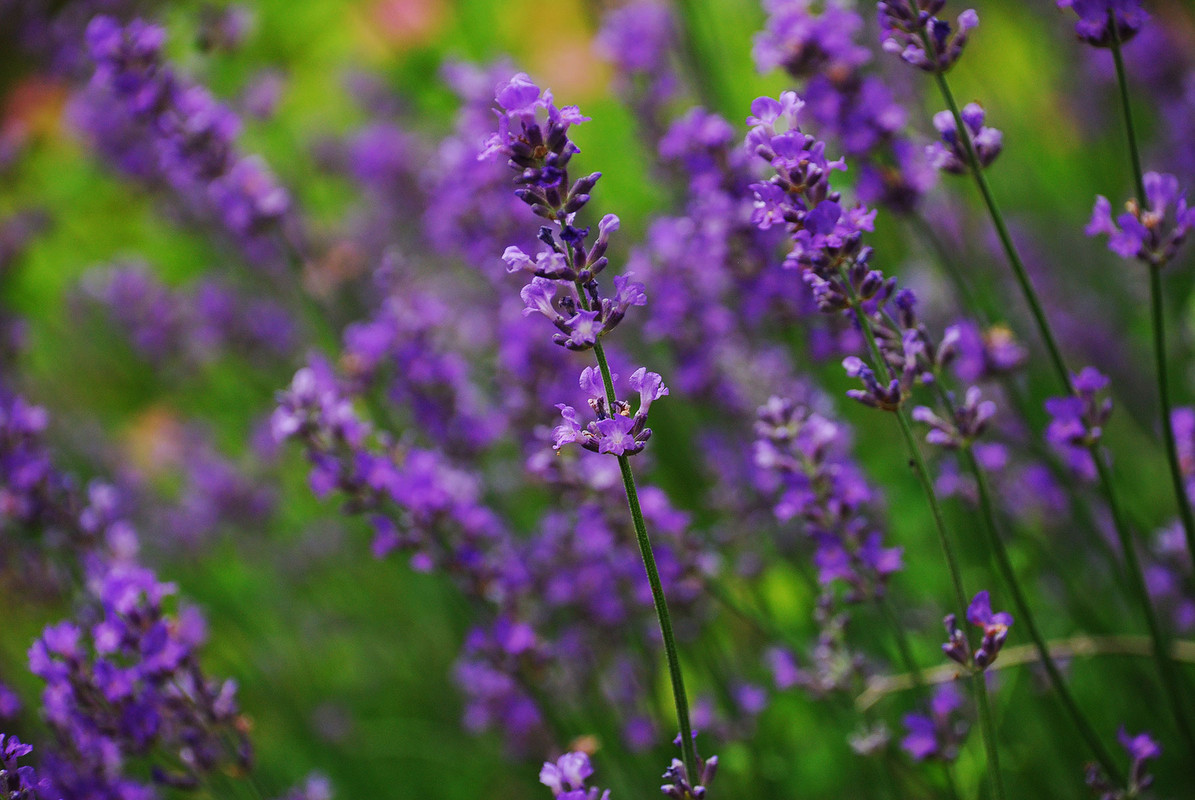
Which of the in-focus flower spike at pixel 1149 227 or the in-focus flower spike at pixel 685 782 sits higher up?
the in-focus flower spike at pixel 1149 227

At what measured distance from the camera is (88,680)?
190 centimetres

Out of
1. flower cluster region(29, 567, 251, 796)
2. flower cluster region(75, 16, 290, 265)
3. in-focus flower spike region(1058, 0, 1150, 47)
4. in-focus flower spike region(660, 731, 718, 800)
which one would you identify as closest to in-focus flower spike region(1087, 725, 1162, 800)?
in-focus flower spike region(660, 731, 718, 800)

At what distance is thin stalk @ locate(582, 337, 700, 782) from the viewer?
129 centimetres

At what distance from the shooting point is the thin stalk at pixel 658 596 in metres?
1.29

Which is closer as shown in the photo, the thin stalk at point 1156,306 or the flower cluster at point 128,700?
the thin stalk at point 1156,306

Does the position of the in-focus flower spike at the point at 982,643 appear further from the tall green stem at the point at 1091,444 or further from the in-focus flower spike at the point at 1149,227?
the in-focus flower spike at the point at 1149,227

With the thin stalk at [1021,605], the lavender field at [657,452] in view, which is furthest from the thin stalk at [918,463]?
the thin stalk at [1021,605]

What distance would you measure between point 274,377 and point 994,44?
5648mm

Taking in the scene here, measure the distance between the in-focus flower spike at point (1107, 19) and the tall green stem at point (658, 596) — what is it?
1008 millimetres

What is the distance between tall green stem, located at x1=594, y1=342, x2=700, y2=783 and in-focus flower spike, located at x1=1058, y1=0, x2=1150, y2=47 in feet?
3.31

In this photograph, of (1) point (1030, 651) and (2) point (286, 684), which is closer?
(1) point (1030, 651)

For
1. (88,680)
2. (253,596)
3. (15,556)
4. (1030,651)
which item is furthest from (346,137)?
(1030,651)

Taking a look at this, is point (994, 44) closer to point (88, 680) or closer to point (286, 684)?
point (286, 684)

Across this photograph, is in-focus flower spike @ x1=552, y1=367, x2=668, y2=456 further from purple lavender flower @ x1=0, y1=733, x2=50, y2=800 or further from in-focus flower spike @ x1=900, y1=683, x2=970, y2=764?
purple lavender flower @ x1=0, y1=733, x2=50, y2=800
